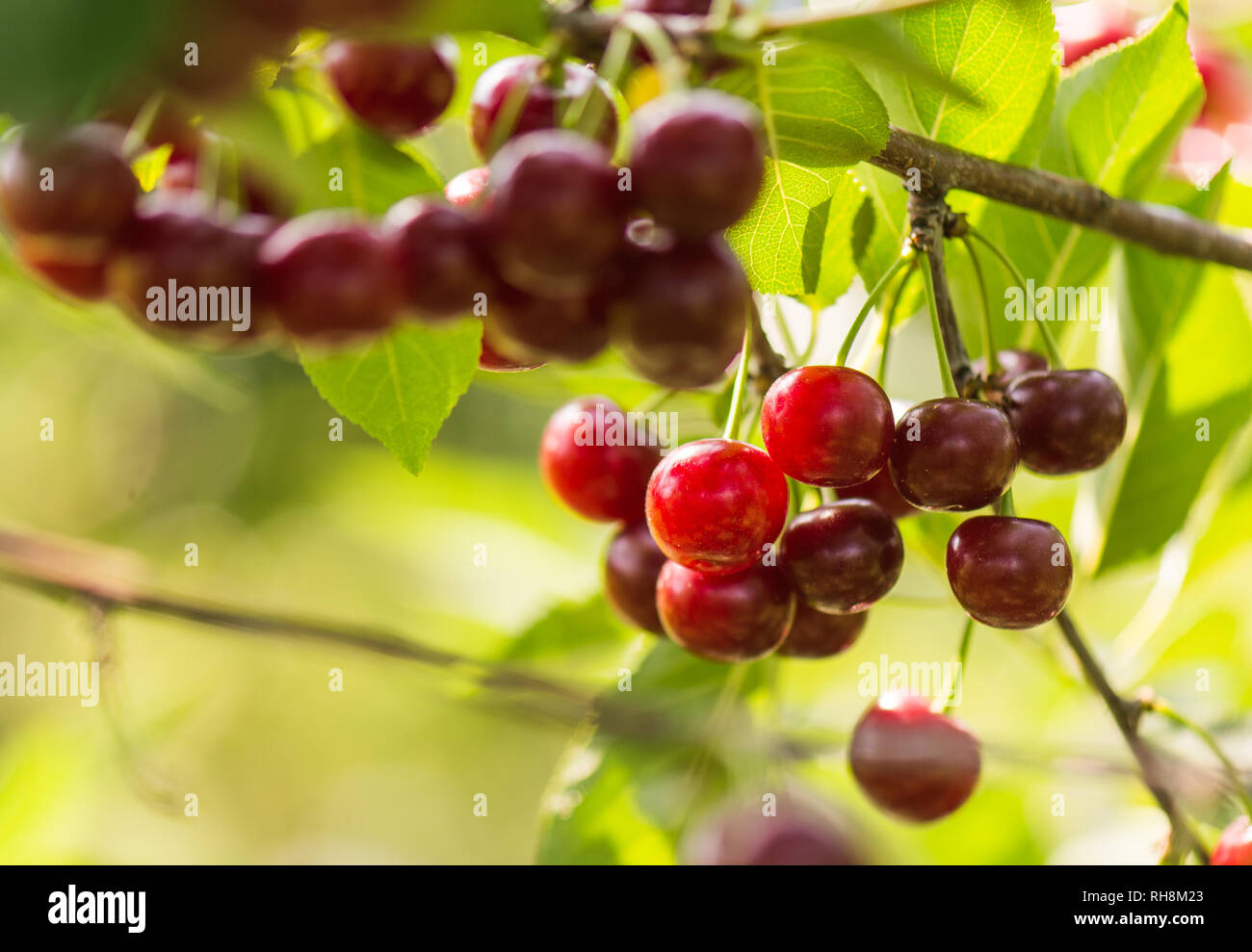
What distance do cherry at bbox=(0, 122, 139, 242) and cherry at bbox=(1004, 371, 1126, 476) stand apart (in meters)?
0.71

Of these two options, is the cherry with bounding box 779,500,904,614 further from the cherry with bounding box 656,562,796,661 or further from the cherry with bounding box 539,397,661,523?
the cherry with bounding box 539,397,661,523

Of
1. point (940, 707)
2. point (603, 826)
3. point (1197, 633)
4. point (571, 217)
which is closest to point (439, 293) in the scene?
point (571, 217)

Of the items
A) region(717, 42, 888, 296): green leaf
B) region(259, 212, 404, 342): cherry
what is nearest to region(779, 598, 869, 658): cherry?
region(717, 42, 888, 296): green leaf

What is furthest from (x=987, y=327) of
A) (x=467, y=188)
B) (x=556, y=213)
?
(x=556, y=213)

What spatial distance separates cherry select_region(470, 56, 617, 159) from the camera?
2.19 feet

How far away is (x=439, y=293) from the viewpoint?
1.79ft

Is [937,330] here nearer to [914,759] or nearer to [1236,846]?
[914,759]

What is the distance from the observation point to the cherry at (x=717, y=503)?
2.76 feet

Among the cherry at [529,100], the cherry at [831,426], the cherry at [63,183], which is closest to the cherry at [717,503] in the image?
the cherry at [831,426]

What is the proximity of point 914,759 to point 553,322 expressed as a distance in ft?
2.14

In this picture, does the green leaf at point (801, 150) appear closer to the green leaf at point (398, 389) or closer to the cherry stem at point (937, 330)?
A: the cherry stem at point (937, 330)
